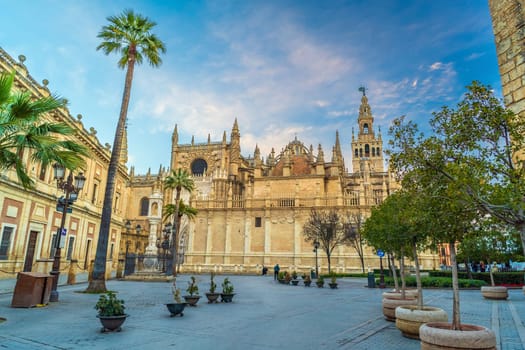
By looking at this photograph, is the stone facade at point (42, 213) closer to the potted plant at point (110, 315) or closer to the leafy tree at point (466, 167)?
the potted plant at point (110, 315)

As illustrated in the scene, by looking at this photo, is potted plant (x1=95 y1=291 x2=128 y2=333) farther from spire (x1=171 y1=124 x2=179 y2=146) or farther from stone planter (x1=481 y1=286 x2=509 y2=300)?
spire (x1=171 y1=124 x2=179 y2=146)

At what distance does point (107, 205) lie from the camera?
15867mm

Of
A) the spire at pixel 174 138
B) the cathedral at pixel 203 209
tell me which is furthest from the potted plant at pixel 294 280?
the spire at pixel 174 138

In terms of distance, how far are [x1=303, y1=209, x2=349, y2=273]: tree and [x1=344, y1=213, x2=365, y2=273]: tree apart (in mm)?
456

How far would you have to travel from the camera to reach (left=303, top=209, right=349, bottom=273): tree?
1437 inches

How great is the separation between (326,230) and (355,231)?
343 cm

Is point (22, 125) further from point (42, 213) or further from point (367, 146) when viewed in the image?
point (367, 146)

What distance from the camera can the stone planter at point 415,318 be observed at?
22.0 feet

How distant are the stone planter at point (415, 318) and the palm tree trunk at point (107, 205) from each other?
1281 cm

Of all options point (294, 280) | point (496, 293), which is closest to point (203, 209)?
point (294, 280)

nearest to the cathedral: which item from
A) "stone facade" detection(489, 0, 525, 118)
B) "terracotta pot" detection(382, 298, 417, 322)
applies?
"terracotta pot" detection(382, 298, 417, 322)

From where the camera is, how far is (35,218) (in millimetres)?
20516

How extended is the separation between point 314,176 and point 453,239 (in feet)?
135

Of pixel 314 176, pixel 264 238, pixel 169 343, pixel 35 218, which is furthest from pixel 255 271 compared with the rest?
pixel 169 343
